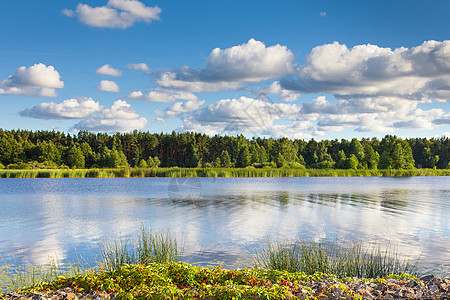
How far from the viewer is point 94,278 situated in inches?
240

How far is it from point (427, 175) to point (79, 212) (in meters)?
67.3

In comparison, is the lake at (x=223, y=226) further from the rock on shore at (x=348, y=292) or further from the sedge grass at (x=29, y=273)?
the rock on shore at (x=348, y=292)

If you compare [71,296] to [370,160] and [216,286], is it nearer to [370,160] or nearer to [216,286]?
[216,286]

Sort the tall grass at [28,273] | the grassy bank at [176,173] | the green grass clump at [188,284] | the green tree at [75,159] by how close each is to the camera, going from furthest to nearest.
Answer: the green tree at [75,159] < the grassy bank at [176,173] < the tall grass at [28,273] < the green grass clump at [188,284]

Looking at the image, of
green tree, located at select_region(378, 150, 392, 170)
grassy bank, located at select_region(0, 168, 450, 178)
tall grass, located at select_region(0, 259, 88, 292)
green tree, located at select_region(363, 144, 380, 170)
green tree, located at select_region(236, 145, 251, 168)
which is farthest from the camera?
green tree, located at select_region(236, 145, 251, 168)

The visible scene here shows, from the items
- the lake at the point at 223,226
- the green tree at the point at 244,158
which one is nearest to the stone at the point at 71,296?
the lake at the point at 223,226

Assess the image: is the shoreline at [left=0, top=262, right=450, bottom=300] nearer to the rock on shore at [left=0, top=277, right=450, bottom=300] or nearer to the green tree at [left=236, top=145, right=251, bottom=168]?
the rock on shore at [left=0, top=277, right=450, bottom=300]

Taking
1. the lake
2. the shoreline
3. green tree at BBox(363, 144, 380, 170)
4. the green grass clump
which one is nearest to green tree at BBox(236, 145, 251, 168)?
green tree at BBox(363, 144, 380, 170)

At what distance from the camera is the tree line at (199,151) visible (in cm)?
8425

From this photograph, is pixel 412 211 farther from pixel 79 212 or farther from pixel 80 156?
pixel 80 156

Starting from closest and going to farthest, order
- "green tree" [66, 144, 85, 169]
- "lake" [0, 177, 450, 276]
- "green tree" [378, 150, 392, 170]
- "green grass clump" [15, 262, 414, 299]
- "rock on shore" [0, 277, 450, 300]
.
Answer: "green grass clump" [15, 262, 414, 299], "rock on shore" [0, 277, 450, 300], "lake" [0, 177, 450, 276], "green tree" [378, 150, 392, 170], "green tree" [66, 144, 85, 169]

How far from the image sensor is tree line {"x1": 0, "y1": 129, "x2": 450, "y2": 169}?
3317 inches

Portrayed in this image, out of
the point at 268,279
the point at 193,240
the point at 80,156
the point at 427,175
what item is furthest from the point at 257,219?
the point at 80,156

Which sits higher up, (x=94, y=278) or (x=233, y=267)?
(x=94, y=278)
